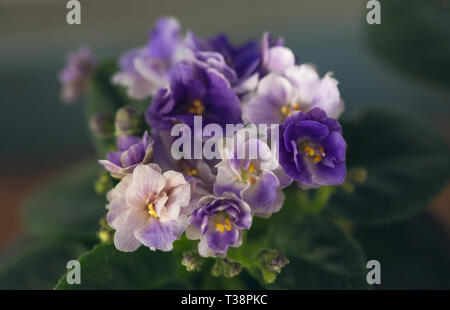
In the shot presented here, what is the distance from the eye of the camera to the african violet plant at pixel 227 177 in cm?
48

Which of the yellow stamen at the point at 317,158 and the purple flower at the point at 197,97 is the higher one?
the purple flower at the point at 197,97

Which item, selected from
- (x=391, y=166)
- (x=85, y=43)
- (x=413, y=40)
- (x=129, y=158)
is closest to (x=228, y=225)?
(x=129, y=158)

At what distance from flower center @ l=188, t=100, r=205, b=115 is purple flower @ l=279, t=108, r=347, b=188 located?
11 cm

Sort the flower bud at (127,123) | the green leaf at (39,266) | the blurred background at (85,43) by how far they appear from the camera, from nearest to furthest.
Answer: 1. the flower bud at (127,123)
2. the green leaf at (39,266)
3. the blurred background at (85,43)

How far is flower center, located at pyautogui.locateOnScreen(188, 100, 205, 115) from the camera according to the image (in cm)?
56

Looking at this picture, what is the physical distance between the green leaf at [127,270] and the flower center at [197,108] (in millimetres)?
A: 179

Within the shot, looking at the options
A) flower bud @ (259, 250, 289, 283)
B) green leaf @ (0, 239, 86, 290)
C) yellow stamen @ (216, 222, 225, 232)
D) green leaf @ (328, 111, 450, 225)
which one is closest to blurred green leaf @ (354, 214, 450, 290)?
green leaf @ (328, 111, 450, 225)

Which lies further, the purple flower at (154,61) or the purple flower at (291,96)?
the purple flower at (154,61)

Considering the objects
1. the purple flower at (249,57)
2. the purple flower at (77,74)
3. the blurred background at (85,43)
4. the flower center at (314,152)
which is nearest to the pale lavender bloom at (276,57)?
the purple flower at (249,57)

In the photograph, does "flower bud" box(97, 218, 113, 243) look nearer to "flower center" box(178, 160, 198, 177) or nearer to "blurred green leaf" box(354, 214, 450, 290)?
"flower center" box(178, 160, 198, 177)

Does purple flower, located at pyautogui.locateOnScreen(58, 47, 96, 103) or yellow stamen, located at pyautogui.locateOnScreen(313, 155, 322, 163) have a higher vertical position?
purple flower, located at pyautogui.locateOnScreen(58, 47, 96, 103)

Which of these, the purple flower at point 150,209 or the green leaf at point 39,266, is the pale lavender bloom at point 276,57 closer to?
the purple flower at point 150,209

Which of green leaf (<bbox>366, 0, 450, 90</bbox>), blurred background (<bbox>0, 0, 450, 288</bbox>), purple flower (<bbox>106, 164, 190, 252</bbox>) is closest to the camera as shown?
purple flower (<bbox>106, 164, 190, 252</bbox>)
